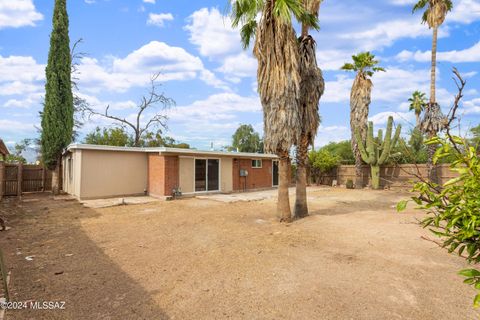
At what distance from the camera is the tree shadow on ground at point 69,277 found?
3.57 meters

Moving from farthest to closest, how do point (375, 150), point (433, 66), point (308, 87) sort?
1. point (375, 150)
2. point (433, 66)
3. point (308, 87)

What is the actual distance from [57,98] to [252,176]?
12.7m

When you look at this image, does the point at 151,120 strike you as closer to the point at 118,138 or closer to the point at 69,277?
the point at 118,138

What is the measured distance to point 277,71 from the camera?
8109 millimetres

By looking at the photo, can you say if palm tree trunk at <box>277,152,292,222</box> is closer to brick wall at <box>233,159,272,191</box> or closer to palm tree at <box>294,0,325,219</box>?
palm tree at <box>294,0,325,219</box>

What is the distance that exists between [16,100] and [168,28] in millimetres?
16710

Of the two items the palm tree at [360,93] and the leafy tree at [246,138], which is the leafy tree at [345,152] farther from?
the leafy tree at [246,138]

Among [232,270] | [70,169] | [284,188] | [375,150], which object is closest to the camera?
[232,270]

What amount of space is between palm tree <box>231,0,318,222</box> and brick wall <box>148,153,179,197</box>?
7191mm

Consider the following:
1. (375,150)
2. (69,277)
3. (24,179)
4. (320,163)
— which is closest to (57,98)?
(24,179)

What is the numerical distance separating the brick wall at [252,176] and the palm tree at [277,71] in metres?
9.34

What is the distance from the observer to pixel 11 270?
482 cm

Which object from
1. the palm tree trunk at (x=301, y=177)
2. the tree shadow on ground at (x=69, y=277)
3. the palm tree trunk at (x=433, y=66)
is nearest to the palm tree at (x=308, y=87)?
the palm tree trunk at (x=301, y=177)

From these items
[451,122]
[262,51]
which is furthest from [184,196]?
[451,122]
